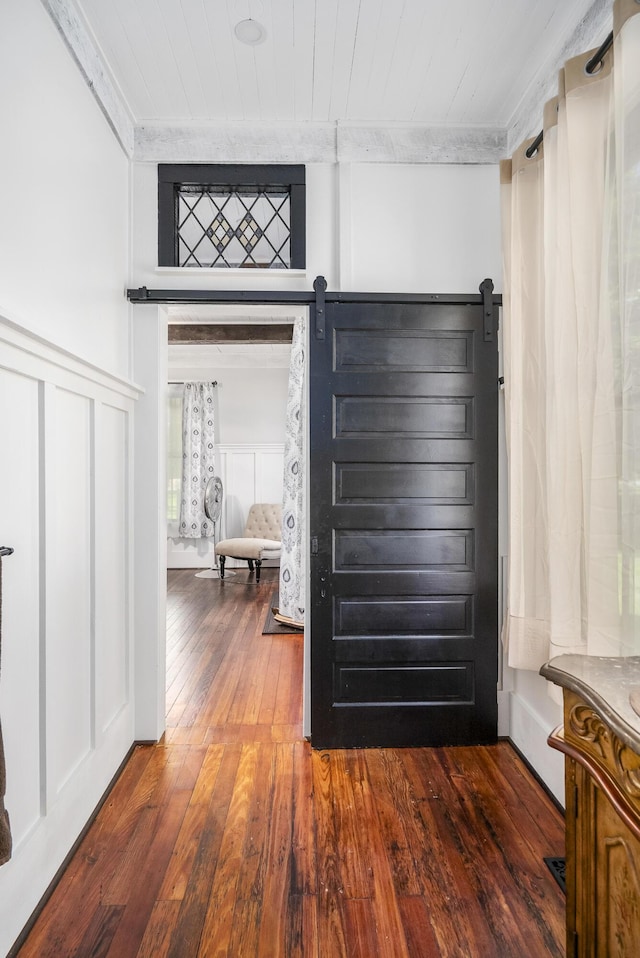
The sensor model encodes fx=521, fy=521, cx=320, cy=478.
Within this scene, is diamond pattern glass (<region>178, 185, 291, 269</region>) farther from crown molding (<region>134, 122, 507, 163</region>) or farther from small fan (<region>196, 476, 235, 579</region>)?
small fan (<region>196, 476, 235, 579</region>)

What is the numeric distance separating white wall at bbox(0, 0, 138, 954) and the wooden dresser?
4.59 feet

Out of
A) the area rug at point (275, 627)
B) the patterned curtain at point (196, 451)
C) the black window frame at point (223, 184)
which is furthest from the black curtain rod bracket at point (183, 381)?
the black window frame at point (223, 184)

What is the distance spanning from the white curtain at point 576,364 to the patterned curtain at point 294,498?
1905 mm

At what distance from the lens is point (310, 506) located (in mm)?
2410

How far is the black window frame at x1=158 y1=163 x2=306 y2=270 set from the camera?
2.44 metres

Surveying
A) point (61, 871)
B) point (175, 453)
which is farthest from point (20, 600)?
point (175, 453)

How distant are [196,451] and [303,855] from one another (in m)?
5.60

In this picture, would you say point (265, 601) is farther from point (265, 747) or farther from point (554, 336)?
point (554, 336)

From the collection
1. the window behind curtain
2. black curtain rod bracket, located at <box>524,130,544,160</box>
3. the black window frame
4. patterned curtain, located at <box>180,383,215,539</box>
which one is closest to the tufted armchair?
patterned curtain, located at <box>180,383,215,539</box>

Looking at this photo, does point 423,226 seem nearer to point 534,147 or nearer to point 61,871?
point 534,147

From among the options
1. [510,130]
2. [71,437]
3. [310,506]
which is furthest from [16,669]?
[510,130]

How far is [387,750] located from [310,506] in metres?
1.18

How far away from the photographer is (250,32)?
190 centimetres

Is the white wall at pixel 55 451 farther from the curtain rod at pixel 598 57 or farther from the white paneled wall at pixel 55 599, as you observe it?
the curtain rod at pixel 598 57
